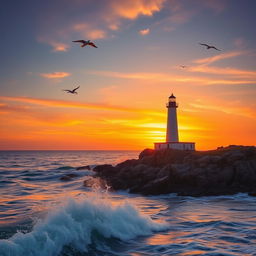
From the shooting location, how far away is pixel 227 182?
Answer: 24109mm

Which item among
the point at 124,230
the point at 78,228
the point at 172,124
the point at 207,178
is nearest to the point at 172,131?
the point at 172,124

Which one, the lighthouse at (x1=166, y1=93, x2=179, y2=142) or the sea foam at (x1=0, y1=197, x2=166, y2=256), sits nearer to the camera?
the sea foam at (x1=0, y1=197, x2=166, y2=256)

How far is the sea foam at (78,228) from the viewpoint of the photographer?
9453 millimetres

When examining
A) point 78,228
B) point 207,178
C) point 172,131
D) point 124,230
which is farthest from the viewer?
point 172,131

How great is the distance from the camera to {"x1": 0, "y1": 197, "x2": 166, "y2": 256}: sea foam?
9.45 metres

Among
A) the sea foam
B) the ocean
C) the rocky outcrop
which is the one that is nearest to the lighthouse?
the rocky outcrop

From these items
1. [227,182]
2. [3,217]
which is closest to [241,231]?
[3,217]

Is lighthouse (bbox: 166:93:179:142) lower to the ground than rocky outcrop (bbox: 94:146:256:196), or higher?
higher

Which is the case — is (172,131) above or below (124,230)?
above

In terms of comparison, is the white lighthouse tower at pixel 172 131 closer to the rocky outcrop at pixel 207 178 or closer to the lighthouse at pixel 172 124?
the lighthouse at pixel 172 124

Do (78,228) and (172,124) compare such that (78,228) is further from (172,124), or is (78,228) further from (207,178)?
(172,124)

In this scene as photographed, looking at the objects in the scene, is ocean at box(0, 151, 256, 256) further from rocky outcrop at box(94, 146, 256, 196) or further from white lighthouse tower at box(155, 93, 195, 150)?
white lighthouse tower at box(155, 93, 195, 150)

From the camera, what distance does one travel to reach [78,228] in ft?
37.4

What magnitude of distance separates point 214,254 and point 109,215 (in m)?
4.78
